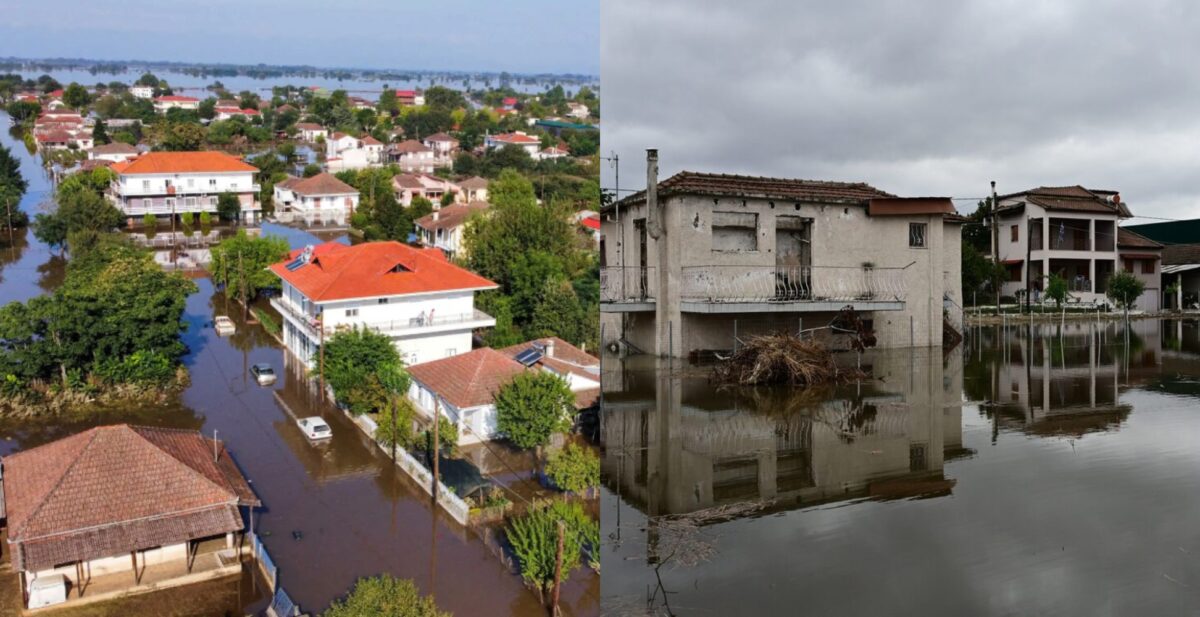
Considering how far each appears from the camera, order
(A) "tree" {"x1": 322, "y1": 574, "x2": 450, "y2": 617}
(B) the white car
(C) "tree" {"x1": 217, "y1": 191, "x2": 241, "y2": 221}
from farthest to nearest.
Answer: (C) "tree" {"x1": 217, "y1": 191, "x2": 241, "y2": 221}, (B) the white car, (A) "tree" {"x1": 322, "y1": 574, "x2": 450, "y2": 617}

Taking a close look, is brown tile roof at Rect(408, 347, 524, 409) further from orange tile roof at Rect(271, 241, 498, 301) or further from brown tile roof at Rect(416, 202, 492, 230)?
brown tile roof at Rect(416, 202, 492, 230)

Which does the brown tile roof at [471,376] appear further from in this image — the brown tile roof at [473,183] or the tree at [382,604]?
the brown tile roof at [473,183]

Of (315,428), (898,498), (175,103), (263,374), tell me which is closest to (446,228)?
(175,103)

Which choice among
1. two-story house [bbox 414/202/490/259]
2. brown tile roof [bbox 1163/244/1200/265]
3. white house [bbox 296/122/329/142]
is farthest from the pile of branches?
white house [bbox 296/122/329/142]

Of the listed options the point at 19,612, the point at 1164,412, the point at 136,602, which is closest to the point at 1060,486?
the point at 1164,412

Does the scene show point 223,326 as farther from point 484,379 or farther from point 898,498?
point 898,498

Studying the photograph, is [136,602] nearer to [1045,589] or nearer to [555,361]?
[555,361]
